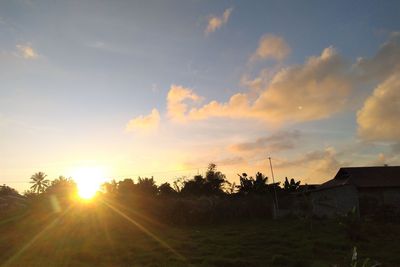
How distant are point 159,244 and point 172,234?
5.97 metres

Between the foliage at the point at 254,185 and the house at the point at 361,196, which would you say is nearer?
the house at the point at 361,196

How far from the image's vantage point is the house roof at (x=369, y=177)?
38781mm

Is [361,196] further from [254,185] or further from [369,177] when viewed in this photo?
[254,185]

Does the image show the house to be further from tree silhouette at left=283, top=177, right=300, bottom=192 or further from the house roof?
tree silhouette at left=283, top=177, right=300, bottom=192

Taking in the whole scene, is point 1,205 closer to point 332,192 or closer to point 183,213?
point 183,213

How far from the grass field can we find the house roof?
8609 millimetres

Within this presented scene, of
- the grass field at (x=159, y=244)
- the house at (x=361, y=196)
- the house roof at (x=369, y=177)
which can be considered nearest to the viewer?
the grass field at (x=159, y=244)

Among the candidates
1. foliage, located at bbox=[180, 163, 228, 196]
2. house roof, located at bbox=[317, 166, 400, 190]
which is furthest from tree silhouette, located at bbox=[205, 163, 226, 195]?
house roof, located at bbox=[317, 166, 400, 190]

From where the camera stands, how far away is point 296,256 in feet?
63.9

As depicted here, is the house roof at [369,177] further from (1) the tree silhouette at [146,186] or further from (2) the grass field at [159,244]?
(1) the tree silhouette at [146,186]

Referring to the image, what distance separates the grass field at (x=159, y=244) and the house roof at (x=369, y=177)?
861 centimetres

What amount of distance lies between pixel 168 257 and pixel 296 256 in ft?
18.8

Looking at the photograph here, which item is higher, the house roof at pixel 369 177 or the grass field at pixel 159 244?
the house roof at pixel 369 177

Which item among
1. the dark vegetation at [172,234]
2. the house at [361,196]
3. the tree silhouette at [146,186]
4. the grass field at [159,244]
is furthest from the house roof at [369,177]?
the tree silhouette at [146,186]
